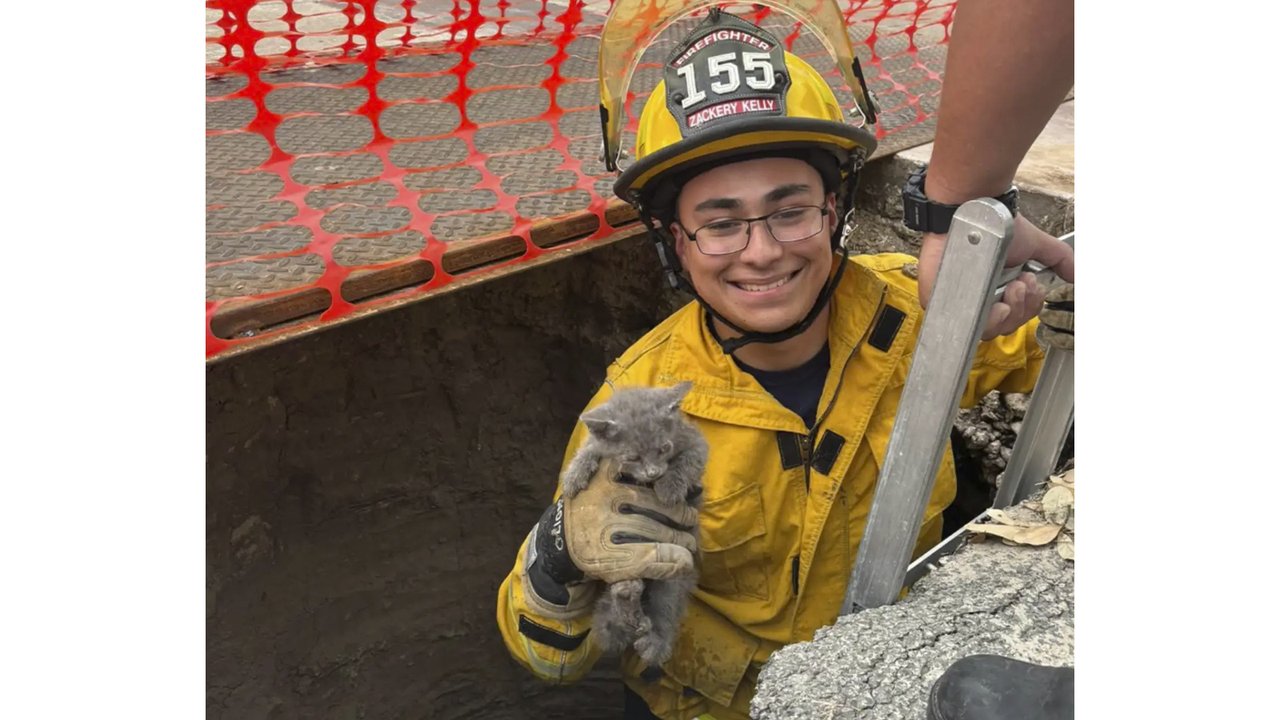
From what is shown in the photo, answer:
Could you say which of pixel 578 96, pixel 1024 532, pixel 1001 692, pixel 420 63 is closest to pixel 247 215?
pixel 420 63

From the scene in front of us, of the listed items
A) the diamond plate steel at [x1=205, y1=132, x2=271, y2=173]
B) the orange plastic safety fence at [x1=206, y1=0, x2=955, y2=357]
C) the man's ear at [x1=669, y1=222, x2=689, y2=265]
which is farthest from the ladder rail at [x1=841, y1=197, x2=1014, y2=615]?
the diamond plate steel at [x1=205, y1=132, x2=271, y2=173]

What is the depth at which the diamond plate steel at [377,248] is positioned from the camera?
3.65m

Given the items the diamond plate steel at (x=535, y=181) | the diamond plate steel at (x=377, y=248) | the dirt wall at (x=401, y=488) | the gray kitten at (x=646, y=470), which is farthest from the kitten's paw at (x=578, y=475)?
the dirt wall at (x=401, y=488)

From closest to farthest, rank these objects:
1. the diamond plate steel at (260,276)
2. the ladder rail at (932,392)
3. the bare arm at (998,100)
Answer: the bare arm at (998,100) → the ladder rail at (932,392) → the diamond plate steel at (260,276)

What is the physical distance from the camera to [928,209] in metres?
2.13

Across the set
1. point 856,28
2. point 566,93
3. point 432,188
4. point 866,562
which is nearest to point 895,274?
point 866,562

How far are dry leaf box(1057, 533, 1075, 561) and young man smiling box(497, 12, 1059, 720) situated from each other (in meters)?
0.68

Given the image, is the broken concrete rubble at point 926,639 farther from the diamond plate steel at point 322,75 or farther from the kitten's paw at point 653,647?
the diamond plate steel at point 322,75

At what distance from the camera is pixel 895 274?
10.6 feet

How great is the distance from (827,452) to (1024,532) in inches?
26.7

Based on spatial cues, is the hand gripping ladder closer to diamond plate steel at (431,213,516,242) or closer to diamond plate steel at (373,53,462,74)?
diamond plate steel at (431,213,516,242)

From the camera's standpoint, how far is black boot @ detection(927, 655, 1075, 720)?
153 centimetres

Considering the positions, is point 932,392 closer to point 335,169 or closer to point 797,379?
point 797,379

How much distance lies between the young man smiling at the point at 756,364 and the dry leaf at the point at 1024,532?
22.3 inches
